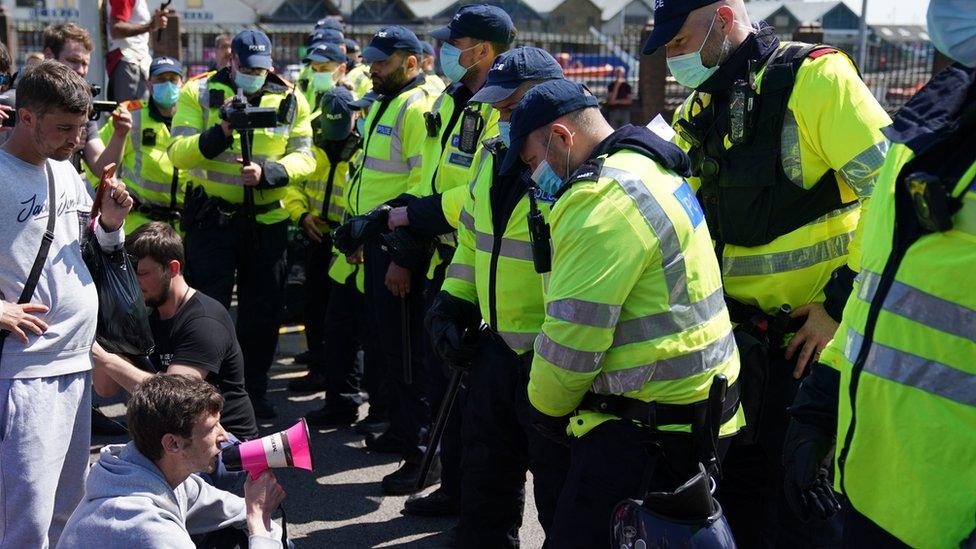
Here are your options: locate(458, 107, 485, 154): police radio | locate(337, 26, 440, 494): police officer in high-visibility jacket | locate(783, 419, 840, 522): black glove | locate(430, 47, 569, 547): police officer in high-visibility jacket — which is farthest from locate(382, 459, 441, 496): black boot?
locate(783, 419, 840, 522): black glove

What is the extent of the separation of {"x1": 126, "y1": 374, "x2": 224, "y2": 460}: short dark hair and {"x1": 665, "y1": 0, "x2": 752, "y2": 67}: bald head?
1.98 m

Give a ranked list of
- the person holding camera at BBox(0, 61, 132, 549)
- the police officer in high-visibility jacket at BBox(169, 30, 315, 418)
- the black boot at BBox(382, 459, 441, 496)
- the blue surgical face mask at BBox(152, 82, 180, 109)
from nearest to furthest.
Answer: the person holding camera at BBox(0, 61, 132, 549) → the black boot at BBox(382, 459, 441, 496) → the police officer in high-visibility jacket at BBox(169, 30, 315, 418) → the blue surgical face mask at BBox(152, 82, 180, 109)

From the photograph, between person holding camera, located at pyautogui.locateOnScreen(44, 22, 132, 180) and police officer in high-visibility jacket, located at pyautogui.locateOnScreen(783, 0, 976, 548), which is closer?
police officer in high-visibility jacket, located at pyautogui.locateOnScreen(783, 0, 976, 548)

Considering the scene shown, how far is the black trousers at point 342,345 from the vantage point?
6586 mm

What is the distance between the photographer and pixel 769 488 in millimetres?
3848

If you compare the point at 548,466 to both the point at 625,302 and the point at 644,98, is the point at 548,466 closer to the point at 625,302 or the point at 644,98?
the point at 625,302

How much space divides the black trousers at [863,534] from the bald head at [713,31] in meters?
1.77

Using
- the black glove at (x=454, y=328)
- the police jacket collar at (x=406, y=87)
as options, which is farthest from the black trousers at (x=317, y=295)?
the black glove at (x=454, y=328)

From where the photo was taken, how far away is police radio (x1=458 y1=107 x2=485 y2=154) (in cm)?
Answer: 492

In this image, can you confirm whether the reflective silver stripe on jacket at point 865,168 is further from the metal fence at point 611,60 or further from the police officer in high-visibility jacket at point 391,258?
the metal fence at point 611,60

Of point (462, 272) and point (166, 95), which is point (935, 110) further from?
point (166, 95)

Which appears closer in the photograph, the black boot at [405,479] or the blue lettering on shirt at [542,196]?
the blue lettering on shirt at [542,196]

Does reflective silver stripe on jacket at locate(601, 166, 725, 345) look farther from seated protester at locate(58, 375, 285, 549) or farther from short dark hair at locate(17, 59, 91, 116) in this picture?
short dark hair at locate(17, 59, 91, 116)

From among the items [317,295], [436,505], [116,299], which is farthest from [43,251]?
[317,295]
